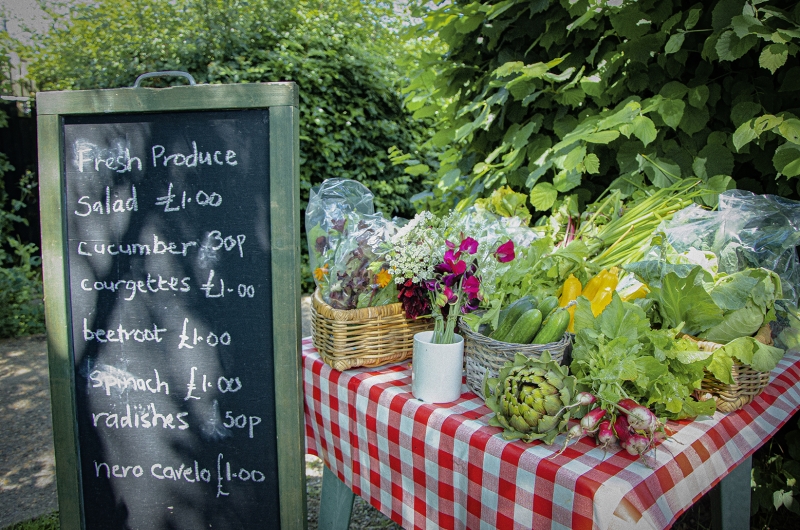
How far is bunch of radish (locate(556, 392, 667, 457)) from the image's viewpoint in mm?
1077

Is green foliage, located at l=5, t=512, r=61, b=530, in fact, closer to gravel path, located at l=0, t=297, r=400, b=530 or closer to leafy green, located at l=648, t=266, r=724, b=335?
gravel path, located at l=0, t=297, r=400, b=530

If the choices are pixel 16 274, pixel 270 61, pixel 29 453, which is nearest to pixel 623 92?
pixel 29 453

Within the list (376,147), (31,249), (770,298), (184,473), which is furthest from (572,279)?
(31,249)

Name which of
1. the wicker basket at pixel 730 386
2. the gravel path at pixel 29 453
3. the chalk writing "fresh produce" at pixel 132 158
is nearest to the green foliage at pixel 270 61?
the gravel path at pixel 29 453

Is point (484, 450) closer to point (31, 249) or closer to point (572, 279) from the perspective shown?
point (572, 279)

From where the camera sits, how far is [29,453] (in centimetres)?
297

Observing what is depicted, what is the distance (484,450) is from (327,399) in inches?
23.2

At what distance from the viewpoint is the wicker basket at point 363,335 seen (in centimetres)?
150

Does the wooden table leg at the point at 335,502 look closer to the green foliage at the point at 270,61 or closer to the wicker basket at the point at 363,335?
the wicker basket at the point at 363,335

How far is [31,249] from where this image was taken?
5.40m

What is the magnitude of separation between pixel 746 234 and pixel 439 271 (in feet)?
3.12

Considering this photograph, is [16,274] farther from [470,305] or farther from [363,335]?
[470,305]

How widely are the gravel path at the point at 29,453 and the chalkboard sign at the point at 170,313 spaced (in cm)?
113

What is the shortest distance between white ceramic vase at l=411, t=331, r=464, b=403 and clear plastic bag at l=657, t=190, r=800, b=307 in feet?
2.56
